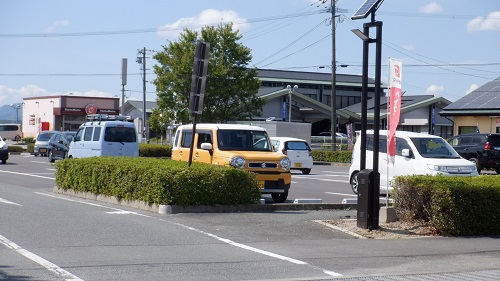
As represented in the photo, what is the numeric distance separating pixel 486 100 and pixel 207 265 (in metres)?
38.9

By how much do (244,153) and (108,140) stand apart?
11903mm

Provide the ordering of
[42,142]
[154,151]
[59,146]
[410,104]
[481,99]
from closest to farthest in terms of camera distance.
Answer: [59,146] → [154,151] → [481,99] → [42,142] → [410,104]

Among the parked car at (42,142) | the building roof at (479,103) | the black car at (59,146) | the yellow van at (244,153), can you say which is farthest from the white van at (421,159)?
the parked car at (42,142)

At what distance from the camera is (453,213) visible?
1257cm

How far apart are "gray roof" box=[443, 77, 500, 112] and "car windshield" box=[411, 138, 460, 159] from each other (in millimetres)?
24578

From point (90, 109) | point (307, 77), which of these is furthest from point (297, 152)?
point (307, 77)

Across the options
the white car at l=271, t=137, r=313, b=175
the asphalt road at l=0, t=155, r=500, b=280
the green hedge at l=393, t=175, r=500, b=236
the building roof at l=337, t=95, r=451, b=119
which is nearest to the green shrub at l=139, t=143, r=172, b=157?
the white car at l=271, t=137, r=313, b=175

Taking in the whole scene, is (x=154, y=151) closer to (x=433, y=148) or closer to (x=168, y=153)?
(x=168, y=153)

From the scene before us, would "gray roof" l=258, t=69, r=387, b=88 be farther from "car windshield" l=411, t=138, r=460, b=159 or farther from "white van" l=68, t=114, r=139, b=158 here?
"car windshield" l=411, t=138, r=460, b=159

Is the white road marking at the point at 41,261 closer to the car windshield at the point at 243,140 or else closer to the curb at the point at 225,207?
the curb at the point at 225,207

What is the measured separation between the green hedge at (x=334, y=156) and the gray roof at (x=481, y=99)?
7.35 meters

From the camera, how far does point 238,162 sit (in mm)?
17031

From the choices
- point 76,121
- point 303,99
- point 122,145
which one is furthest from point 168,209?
point 76,121

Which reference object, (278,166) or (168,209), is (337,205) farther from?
(168,209)
